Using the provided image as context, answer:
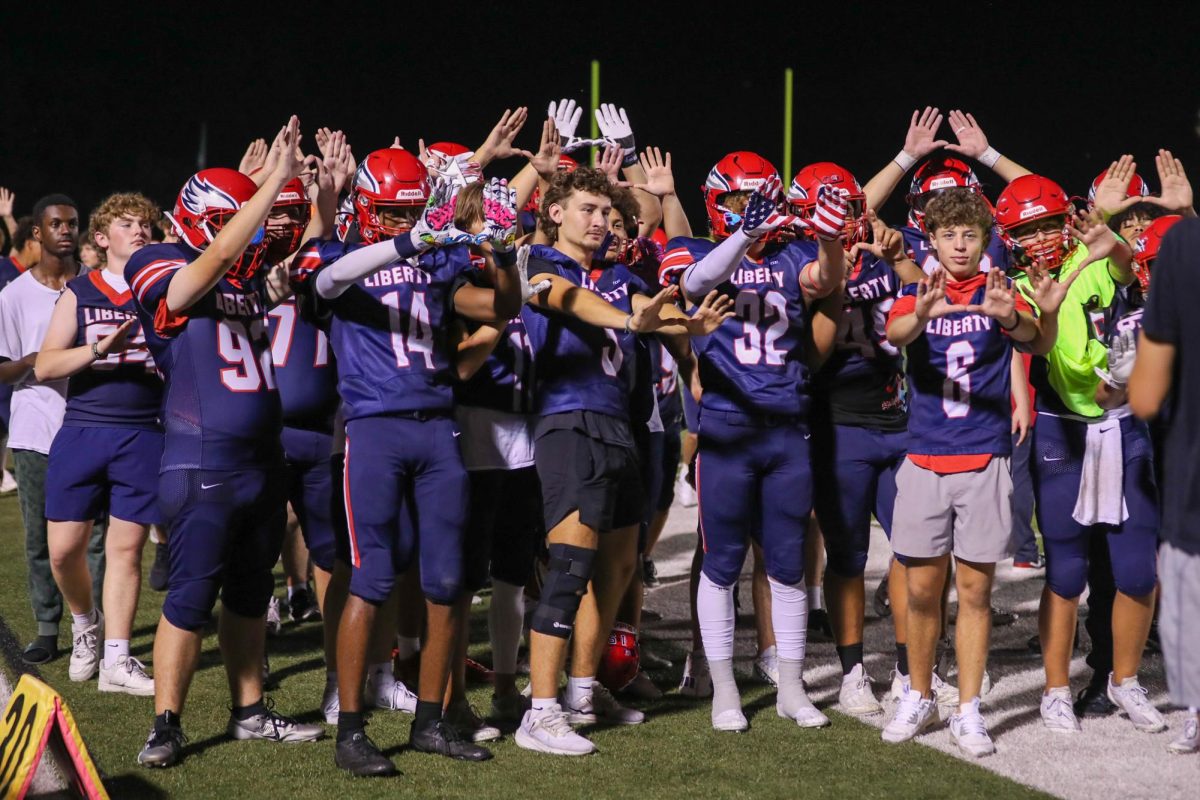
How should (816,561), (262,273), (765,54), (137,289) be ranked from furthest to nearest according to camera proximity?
(765,54), (816,561), (262,273), (137,289)

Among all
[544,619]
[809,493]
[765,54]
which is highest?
[765,54]

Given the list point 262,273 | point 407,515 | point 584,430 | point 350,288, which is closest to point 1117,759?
point 584,430

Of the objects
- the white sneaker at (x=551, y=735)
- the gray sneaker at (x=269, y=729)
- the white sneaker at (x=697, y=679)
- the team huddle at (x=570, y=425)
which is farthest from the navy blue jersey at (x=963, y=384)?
the gray sneaker at (x=269, y=729)

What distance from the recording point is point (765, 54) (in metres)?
16.6

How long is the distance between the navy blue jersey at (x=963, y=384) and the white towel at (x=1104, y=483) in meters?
0.31

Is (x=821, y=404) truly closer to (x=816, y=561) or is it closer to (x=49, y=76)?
(x=816, y=561)

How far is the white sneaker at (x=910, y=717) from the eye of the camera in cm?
443

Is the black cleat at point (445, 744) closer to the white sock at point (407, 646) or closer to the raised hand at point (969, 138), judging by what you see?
the white sock at point (407, 646)

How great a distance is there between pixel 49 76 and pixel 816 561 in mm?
14652

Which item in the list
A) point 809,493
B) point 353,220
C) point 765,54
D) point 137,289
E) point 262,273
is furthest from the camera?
point 765,54

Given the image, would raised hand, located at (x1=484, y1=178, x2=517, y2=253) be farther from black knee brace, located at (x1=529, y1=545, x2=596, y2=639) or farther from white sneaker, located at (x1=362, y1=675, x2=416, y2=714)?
white sneaker, located at (x1=362, y1=675, x2=416, y2=714)

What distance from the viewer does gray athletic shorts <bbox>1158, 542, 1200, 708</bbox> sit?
2787 mm

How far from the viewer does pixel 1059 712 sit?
15.0ft

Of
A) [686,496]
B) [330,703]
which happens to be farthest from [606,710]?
[686,496]
